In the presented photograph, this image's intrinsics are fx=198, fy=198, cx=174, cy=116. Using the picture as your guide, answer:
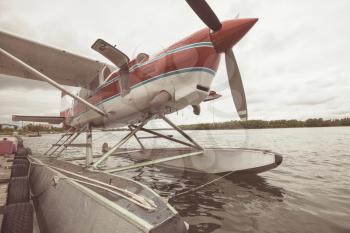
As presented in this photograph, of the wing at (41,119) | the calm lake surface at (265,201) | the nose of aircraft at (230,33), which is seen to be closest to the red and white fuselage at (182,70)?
the nose of aircraft at (230,33)

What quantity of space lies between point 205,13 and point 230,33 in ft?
1.99

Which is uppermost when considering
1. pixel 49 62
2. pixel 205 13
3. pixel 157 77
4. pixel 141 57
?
pixel 49 62

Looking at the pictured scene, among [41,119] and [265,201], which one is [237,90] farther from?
[41,119]

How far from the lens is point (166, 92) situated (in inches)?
146

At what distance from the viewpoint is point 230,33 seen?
3299 mm

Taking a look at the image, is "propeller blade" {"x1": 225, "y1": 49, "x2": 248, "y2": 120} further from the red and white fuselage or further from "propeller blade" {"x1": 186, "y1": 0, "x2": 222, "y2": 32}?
"propeller blade" {"x1": 186, "y1": 0, "x2": 222, "y2": 32}

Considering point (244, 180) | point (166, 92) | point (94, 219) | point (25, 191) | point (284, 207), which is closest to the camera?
point (94, 219)

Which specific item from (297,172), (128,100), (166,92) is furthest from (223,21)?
(297,172)

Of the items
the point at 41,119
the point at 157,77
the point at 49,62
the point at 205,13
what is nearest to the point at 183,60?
the point at 157,77

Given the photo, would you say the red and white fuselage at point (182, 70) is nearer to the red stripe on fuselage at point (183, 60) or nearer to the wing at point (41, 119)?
the red stripe on fuselage at point (183, 60)

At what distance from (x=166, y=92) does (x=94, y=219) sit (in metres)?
2.55

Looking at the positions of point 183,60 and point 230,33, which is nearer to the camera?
point 230,33

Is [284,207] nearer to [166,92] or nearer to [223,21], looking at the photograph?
[166,92]

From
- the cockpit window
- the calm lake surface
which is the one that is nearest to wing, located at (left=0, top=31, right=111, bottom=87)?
the cockpit window
